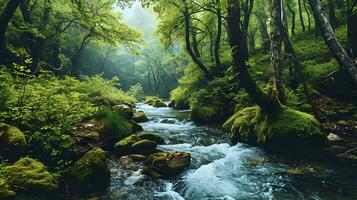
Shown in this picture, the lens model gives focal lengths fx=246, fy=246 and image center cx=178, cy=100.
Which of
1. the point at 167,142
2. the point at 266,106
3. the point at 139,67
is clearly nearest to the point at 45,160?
the point at 167,142

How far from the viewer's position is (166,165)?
672 centimetres

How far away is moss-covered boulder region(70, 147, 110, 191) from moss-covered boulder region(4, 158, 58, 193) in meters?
0.67

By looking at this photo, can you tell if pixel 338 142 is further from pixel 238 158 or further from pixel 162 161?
pixel 162 161

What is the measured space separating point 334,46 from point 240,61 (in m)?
3.30

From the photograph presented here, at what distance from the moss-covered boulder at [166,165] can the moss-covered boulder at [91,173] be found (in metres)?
1.14

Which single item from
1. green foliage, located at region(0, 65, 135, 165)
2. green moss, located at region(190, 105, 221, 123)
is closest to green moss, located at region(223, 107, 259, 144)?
green moss, located at region(190, 105, 221, 123)

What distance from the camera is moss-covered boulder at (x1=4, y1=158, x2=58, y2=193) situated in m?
4.46

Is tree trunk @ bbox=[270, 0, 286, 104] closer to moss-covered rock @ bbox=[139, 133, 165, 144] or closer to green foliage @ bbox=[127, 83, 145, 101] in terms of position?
moss-covered rock @ bbox=[139, 133, 165, 144]

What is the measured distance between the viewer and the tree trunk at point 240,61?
239 inches

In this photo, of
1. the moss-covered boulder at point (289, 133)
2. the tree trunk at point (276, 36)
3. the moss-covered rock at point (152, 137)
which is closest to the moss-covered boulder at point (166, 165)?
the moss-covered rock at point (152, 137)

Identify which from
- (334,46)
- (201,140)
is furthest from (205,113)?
(334,46)

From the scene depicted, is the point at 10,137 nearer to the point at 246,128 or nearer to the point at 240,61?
the point at 240,61

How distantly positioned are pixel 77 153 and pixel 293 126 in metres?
6.40

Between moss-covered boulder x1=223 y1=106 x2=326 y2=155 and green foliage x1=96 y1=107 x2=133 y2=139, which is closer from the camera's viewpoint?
moss-covered boulder x1=223 y1=106 x2=326 y2=155
